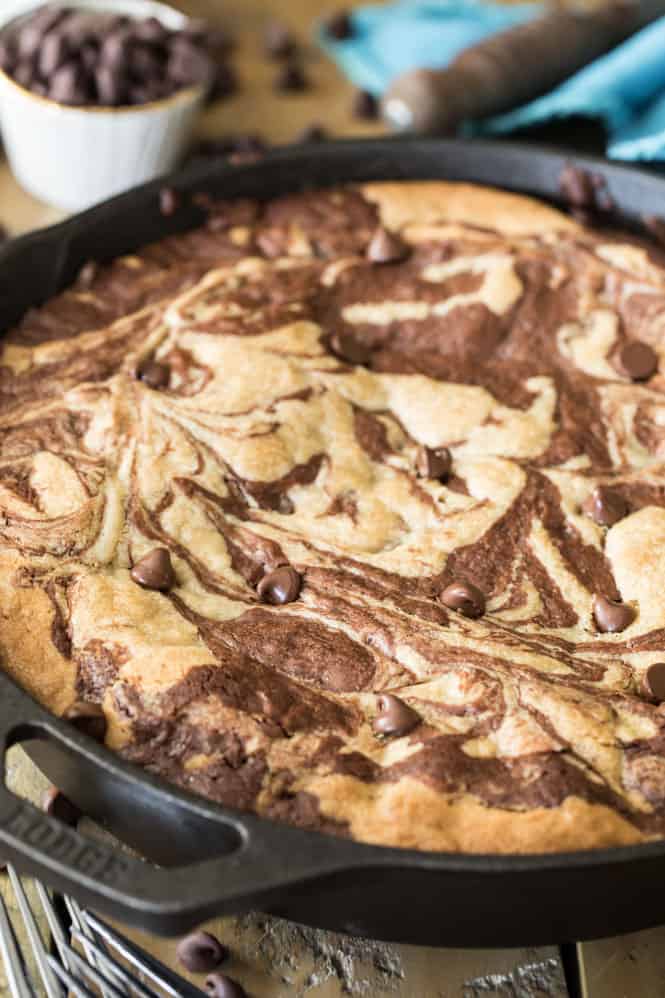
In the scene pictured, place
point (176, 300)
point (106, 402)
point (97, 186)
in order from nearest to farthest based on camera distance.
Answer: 1. point (106, 402)
2. point (176, 300)
3. point (97, 186)

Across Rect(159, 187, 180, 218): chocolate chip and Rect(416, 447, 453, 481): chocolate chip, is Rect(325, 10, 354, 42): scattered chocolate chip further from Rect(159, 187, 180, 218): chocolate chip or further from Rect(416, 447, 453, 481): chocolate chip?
Rect(416, 447, 453, 481): chocolate chip

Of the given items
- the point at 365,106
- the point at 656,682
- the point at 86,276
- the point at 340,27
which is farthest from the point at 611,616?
the point at 340,27

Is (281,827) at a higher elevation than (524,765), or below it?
higher

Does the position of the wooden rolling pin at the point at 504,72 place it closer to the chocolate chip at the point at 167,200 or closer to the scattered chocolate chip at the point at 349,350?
the chocolate chip at the point at 167,200

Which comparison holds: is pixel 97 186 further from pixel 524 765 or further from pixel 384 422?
pixel 524 765

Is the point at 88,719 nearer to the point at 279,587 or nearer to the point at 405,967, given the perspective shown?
the point at 279,587

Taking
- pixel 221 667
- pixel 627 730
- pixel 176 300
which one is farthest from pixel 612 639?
pixel 176 300
